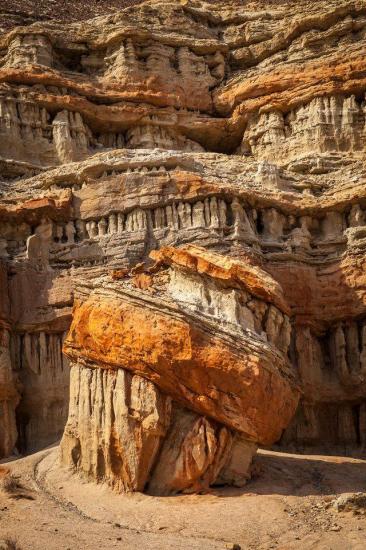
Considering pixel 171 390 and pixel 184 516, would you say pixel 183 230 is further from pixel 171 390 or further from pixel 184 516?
pixel 184 516

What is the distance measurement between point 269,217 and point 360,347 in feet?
16.4

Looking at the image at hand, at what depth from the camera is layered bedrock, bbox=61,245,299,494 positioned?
15.6m

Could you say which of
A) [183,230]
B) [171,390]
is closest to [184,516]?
[171,390]

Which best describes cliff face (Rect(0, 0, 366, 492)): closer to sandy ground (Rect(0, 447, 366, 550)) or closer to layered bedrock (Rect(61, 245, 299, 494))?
layered bedrock (Rect(61, 245, 299, 494))

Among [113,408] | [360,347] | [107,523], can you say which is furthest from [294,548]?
[360,347]

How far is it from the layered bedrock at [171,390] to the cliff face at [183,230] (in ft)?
0.15

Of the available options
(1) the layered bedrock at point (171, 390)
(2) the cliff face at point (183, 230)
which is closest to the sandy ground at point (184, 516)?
(1) the layered bedrock at point (171, 390)

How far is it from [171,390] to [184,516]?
280 centimetres

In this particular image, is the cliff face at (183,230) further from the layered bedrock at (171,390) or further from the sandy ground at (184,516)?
the sandy ground at (184,516)

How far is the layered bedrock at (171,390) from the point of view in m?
15.6

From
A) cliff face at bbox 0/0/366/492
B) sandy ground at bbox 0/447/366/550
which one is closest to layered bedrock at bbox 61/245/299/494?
cliff face at bbox 0/0/366/492

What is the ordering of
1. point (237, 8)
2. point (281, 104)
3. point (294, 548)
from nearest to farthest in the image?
1. point (294, 548)
2. point (281, 104)
3. point (237, 8)

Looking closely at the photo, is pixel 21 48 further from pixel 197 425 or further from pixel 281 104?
pixel 197 425

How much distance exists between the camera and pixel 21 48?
3316 centimetres
